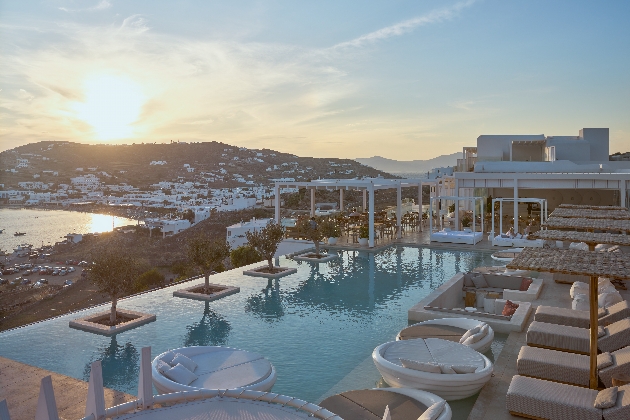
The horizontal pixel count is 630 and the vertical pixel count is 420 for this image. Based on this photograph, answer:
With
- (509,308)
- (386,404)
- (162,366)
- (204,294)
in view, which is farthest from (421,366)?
(204,294)

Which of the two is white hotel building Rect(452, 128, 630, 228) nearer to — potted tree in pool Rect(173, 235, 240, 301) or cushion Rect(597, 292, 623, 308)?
potted tree in pool Rect(173, 235, 240, 301)

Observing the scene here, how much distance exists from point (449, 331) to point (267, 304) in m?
4.65

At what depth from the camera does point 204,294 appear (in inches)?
477

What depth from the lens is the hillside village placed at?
63.2 m

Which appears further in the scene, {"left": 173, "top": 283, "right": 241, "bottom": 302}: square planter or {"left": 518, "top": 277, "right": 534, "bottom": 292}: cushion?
{"left": 173, "top": 283, "right": 241, "bottom": 302}: square planter

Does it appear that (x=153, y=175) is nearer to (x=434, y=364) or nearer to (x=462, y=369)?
(x=434, y=364)

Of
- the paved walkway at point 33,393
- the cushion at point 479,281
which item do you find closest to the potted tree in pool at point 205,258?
the paved walkway at point 33,393

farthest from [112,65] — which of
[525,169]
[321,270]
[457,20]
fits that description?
[525,169]

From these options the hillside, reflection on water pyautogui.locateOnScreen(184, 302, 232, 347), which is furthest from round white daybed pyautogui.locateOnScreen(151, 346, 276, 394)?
the hillside

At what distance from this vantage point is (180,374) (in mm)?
6324

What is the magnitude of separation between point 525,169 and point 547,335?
76.4 ft

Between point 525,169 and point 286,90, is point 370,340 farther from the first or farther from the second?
point 525,169

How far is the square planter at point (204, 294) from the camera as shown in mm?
11922

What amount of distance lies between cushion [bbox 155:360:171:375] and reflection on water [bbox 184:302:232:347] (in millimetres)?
1922
